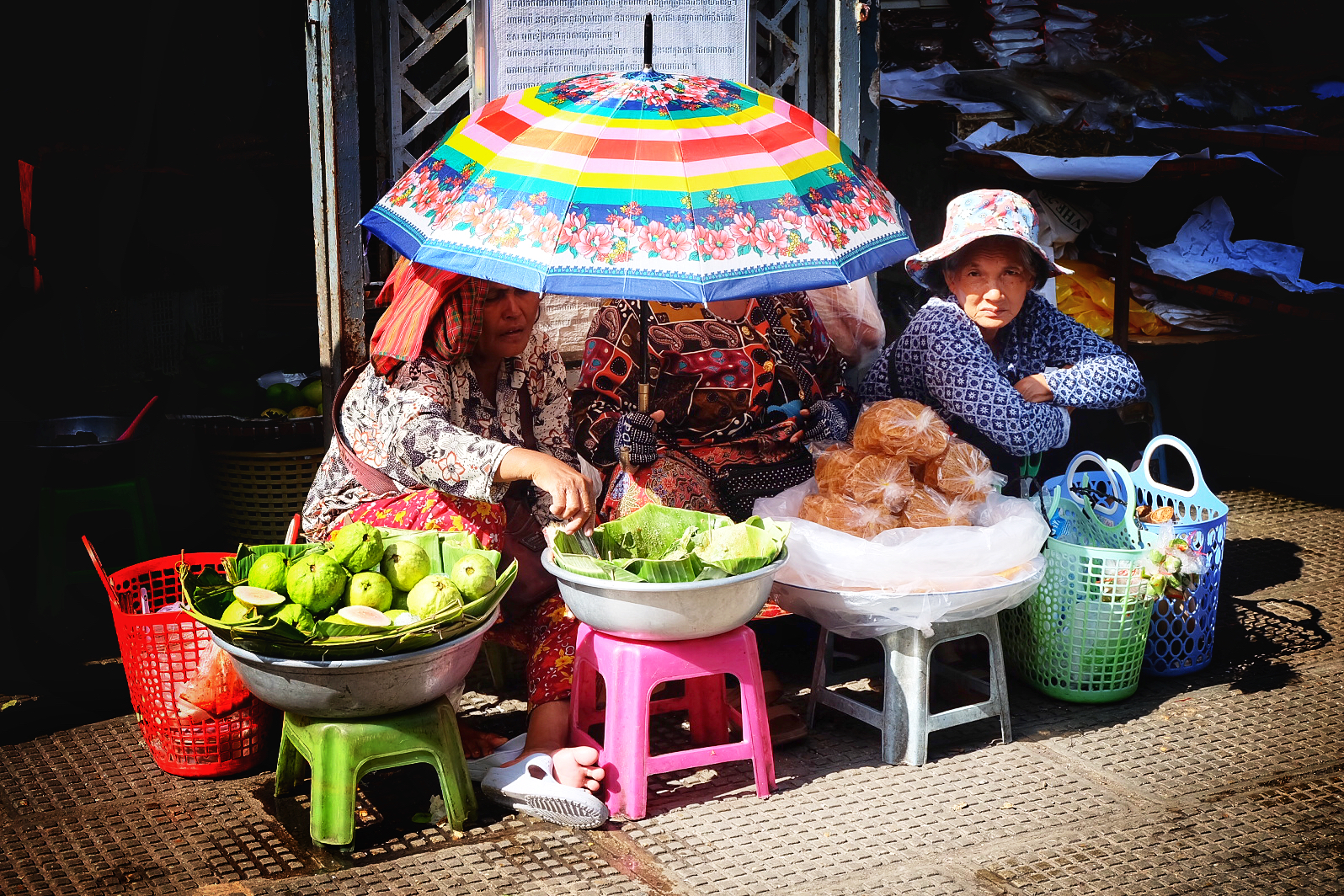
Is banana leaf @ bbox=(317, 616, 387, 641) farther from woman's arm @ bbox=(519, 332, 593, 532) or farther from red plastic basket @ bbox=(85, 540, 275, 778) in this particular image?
woman's arm @ bbox=(519, 332, 593, 532)

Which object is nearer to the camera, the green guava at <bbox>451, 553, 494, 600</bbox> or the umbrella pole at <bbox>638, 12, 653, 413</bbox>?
the green guava at <bbox>451, 553, 494, 600</bbox>

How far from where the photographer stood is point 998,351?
4.09 meters

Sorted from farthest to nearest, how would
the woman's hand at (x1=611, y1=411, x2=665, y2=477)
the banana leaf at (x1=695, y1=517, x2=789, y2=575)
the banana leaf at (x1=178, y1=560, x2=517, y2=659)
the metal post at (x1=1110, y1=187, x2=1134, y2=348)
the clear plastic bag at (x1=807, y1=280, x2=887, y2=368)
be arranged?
the metal post at (x1=1110, y1=187, x2=1134, y2=348) → the clear plastic bag at (x1=807, y1=280, x2=887, y2=368) → the woman's hand at (x1=611, y1=411, x2=665, y2=477) → the banana leaf at (x1=695, y1=517, x2=789, y2=575) → the banana leaf at (x1=178, y1=560, x2=517, y2=659)

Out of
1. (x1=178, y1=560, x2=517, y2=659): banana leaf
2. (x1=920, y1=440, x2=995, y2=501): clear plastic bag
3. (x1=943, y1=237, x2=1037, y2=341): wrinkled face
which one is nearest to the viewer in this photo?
(x1=178, y1=560, x2=517, y2=659): banana leaf

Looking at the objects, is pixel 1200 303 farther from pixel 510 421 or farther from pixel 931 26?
pixel 510 421

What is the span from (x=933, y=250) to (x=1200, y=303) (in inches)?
117

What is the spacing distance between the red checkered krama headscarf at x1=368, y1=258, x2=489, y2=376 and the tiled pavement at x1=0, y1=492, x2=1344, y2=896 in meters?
1.20

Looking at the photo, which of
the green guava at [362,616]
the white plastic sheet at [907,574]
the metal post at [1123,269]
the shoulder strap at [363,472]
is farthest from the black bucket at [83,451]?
the metal post at [1123,269]

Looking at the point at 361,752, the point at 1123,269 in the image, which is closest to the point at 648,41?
the point at 361,752

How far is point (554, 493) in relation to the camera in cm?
309

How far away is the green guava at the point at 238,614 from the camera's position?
2.78 m

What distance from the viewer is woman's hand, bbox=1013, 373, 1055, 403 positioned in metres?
3.92

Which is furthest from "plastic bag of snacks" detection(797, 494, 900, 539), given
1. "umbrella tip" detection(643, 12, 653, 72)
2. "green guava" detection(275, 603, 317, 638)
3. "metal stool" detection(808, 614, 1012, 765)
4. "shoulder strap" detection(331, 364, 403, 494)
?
"green guava" detection(275, 603, 317, 638)

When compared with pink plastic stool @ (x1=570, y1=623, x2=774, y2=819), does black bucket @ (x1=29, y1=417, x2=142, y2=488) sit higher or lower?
higher
